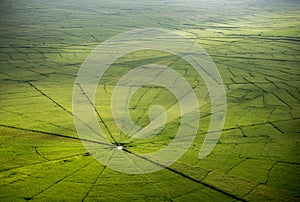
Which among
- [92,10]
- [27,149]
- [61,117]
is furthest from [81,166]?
[92,10]

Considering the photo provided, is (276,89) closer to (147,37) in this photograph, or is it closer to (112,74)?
(112,74)

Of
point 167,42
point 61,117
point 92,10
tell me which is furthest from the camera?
point 92,10

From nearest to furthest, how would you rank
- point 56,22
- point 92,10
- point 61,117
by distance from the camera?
point 61,117 < point 56,22 < point 92,10

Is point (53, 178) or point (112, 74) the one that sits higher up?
point (112, 74)

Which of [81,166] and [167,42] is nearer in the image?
[81,166]

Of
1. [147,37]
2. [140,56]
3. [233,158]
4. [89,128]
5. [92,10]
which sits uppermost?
[92,10]

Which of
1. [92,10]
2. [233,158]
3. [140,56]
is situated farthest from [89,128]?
[92,10]
